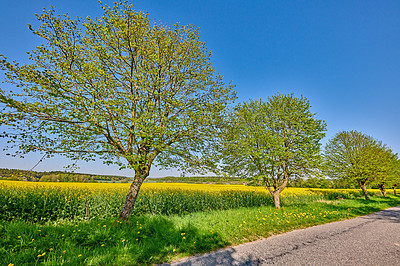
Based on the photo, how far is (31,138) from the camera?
570cm

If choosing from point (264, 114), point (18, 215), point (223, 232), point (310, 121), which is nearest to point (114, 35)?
point (223, 232)

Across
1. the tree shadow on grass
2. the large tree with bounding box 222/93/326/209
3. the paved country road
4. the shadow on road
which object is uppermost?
the large tree with bounding box 222/93/326/209

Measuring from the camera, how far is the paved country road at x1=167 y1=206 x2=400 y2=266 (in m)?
4.37

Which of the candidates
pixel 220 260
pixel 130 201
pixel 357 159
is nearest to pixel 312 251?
pixel 220 260

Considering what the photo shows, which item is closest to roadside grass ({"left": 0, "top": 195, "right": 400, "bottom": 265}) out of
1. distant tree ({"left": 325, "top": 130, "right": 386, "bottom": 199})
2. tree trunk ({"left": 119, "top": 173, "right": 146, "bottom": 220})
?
tree trunk ({"left": 119, "top": 173, "right": 146, "bottom": 220})

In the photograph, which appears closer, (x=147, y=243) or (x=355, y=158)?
(x=147, y=243)

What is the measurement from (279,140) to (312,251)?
7.13 metres

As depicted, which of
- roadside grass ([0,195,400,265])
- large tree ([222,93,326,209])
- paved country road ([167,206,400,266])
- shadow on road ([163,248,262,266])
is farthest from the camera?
large tree ([222,93,326,209])

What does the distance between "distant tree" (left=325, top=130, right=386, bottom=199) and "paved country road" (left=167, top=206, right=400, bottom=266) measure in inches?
666

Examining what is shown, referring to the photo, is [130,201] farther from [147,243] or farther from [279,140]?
[279,140]

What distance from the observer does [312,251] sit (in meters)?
5.12

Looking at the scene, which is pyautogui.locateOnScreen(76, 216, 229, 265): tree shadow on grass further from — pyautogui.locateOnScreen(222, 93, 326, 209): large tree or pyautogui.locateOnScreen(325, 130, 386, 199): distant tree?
pyautogui.locateOnScreen(325, 130, 386, 199): distant tree

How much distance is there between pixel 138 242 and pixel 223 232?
10.1 ft

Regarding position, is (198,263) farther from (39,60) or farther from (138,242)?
(39,60)
